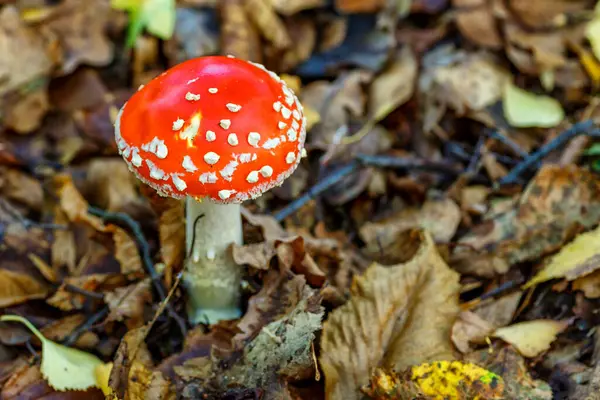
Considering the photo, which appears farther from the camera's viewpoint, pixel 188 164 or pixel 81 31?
pixel 81 31

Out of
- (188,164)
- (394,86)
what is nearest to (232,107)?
(188,164)

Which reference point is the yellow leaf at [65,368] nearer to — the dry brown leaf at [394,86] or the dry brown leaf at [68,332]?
the dry brown leaf at [68,332]

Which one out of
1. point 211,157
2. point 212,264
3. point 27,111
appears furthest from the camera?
point 27,111

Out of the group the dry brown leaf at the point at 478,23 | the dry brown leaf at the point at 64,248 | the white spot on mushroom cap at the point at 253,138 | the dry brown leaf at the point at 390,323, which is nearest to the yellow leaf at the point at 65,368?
the dry brown leaf at the point at 64,248

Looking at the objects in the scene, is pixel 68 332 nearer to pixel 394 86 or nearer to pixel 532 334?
pixel 532 334

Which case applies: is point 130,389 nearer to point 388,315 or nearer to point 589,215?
point 388,315

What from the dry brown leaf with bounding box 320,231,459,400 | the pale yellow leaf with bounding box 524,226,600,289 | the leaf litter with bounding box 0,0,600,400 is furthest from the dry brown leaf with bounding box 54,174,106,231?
the pale yellow leaf with bounding box 524,226,600,289

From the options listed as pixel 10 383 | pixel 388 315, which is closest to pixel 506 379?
pixel 388 315
